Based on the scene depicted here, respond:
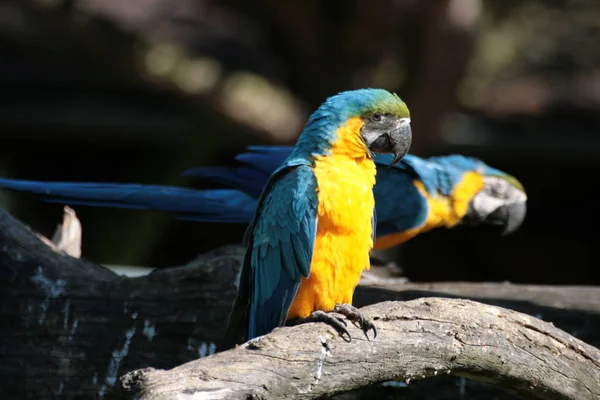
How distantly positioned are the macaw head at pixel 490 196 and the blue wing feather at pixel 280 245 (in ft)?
5.26

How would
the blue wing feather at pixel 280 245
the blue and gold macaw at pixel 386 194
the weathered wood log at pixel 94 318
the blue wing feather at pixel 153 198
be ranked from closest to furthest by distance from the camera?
the blue wing feather at pixel 280 245
the weathered wood log at pixel 94 318
the blue wing feather at pixel 153 198
the blue and gold macaw at pixel 386 194

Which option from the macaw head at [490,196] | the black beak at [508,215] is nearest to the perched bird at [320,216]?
the macaw head at [490,196]

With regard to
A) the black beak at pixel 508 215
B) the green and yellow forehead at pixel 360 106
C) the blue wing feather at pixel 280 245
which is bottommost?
the blue wing feather at pixel 280 245

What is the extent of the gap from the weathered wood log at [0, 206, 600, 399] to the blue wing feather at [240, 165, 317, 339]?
0.48m

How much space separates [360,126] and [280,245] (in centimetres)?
41

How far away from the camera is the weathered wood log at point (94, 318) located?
2912 millimetres

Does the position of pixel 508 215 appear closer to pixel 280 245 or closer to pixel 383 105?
pixel 383 105

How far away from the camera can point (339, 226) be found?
2473 millimetres

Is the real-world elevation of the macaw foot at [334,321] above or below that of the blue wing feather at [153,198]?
below

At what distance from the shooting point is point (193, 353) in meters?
3.02

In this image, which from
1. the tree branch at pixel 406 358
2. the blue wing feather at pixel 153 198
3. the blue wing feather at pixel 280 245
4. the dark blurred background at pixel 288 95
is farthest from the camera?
the dark blurred background at pixel 288 95

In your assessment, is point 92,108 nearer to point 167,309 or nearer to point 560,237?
point 167,309

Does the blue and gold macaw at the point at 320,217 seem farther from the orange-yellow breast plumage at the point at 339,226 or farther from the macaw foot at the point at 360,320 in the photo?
the macaw foot at the point at 360,320

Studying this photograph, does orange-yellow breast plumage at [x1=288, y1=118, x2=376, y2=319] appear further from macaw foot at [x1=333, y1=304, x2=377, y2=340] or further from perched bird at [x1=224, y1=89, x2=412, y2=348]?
macaw foot at [x1=333, y1=304, x2=377, y2=340]
